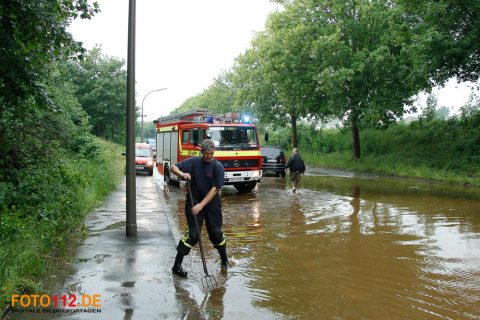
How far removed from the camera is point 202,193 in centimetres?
635

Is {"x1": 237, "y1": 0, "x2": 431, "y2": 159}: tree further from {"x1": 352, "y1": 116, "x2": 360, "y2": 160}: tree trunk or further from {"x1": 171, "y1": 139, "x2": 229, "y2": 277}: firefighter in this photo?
{"x1": 171, "y1": 139, "x2": 229, "y2": 277}: firefighter

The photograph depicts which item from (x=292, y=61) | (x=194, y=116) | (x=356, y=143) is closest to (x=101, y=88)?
(x=292, y=61)

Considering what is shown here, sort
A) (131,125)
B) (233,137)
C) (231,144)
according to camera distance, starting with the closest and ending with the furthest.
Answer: (131,125) < (231,144) < (233,137)

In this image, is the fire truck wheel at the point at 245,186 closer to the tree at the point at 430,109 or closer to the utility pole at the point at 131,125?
the utility pole at the point at 131,125

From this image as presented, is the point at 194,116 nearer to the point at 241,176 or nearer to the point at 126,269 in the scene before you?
the point at 241,176

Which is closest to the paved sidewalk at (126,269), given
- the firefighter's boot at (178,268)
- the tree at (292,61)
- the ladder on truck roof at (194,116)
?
the firefighter's boot at (178,268)

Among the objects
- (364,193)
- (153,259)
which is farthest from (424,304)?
(364,193)

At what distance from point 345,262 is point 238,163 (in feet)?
30.6

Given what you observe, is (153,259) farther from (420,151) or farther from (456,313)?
(420,151)

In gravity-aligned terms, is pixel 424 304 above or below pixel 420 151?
below

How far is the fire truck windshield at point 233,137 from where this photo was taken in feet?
52.3

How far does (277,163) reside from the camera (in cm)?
2394

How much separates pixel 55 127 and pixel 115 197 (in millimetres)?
4970

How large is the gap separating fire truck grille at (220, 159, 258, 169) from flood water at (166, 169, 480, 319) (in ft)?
8.43
